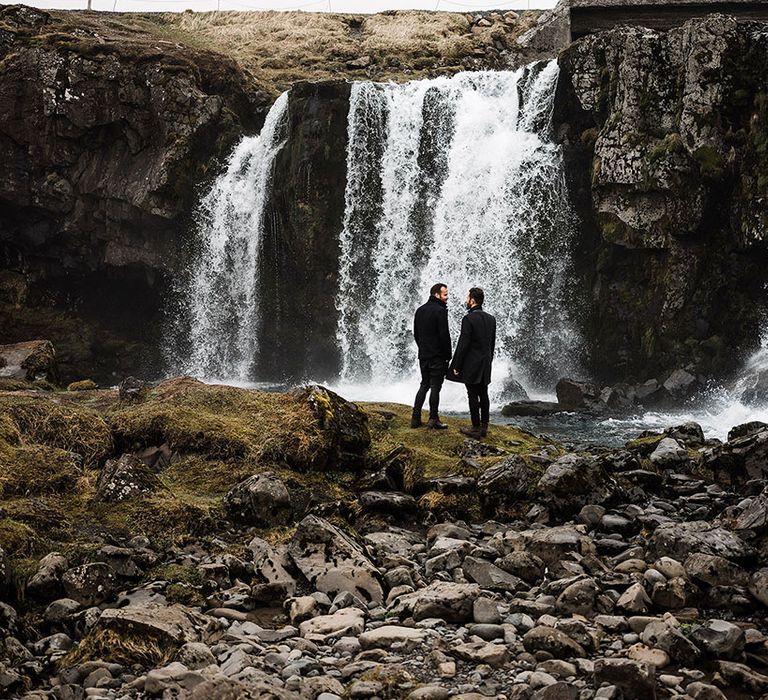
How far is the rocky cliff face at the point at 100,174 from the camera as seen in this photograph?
110 feet

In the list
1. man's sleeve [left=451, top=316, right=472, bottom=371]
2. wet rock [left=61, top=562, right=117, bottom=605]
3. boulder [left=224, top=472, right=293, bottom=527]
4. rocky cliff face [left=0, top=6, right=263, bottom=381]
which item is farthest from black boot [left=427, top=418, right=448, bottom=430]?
rocky cliff face [left=0, top=6, right=263, bottom=381]

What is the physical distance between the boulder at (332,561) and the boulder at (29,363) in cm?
1372

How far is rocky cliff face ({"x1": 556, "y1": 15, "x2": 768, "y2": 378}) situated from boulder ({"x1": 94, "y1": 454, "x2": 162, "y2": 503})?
71.0 feet

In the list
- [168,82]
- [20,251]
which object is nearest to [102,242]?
[20,251]

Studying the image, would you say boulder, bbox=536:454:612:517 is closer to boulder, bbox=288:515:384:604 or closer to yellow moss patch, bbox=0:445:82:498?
boulder, bbox=288:515:384:604

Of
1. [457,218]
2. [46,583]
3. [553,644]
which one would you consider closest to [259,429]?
[46,583]

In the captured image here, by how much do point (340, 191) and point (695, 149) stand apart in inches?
541

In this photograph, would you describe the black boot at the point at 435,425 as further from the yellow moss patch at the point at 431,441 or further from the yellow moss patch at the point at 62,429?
the yellow moss patch at the point at 62,429

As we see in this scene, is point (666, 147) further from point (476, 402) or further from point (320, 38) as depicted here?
point (320, 38)

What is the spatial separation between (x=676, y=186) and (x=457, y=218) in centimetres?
814

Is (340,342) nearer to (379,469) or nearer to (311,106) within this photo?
(311,106)

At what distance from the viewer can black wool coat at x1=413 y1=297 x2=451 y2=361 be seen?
12945mm

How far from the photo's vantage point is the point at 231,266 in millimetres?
34500

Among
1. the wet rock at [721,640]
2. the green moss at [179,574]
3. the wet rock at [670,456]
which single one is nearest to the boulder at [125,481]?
the green moss at [179,574]
